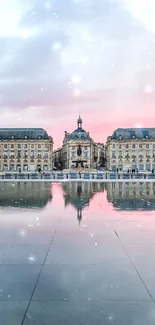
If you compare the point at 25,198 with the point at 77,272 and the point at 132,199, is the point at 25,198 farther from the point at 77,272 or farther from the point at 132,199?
the point at 77,272

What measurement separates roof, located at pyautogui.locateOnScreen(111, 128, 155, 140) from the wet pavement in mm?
115999

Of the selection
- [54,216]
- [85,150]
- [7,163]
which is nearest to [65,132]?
[85,150]

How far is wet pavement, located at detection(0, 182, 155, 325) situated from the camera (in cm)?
399

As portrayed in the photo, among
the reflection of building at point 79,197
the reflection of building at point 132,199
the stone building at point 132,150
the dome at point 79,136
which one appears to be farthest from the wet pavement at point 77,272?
the dome at point 79,136

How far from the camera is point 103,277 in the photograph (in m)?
5.18

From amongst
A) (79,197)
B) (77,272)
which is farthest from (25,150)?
(77,272)

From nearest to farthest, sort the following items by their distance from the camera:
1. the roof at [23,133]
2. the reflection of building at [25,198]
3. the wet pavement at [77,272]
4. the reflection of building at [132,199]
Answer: the wet pavement at [77,272]
the reflection of building at [132,199]
the reflection of building at [25,198]
the roof at [23,133]

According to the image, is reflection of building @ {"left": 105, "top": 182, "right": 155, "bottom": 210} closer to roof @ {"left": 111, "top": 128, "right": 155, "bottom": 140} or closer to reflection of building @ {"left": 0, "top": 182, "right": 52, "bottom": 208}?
reflection of building @ {"left": 0, "top": 182, "right": 52, "bottom": 208}

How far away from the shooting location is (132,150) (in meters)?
124

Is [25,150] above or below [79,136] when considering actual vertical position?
below

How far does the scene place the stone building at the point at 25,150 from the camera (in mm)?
124312

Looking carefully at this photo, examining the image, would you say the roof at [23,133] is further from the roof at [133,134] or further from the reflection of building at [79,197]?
the reflection of building at [79,197]

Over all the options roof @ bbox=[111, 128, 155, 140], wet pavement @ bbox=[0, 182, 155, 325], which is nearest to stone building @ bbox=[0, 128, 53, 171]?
roof @ bbox=[111, 128, 155, 140]

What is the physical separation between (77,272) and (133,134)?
121858 mm
